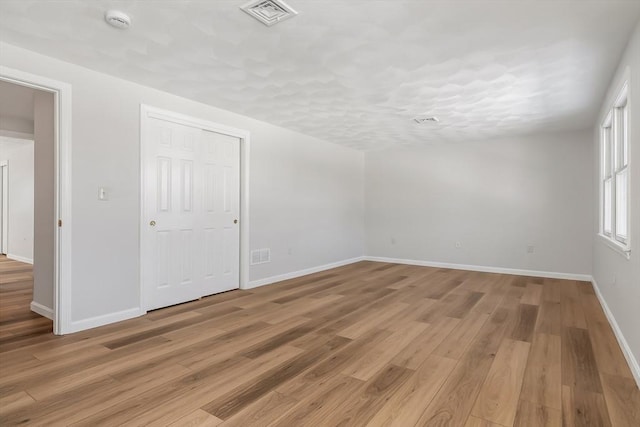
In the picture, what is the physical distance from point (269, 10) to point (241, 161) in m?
2.68

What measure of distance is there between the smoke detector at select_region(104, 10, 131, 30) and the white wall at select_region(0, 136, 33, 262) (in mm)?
6362

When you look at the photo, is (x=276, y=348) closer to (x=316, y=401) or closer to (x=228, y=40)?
(x=316, y=401)

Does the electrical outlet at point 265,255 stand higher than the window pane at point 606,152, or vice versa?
the window pane at point 606,152

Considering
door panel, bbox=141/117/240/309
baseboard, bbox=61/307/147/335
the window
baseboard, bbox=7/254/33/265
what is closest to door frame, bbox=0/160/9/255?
baseboard, bbox=7/254/33/265

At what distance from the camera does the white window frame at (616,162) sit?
2656 millimetres

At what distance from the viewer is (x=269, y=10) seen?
86.4 inches

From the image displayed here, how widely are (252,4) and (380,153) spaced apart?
537cm

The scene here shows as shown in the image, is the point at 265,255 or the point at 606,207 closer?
the point at 606,207

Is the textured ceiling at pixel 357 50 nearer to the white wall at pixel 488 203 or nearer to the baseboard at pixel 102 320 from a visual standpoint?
the white wall at pixel 488 203

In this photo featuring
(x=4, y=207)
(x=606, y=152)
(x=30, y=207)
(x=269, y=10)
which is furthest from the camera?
(x=4, y=207)

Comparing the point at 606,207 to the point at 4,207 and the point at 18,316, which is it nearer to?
the point at 18,316

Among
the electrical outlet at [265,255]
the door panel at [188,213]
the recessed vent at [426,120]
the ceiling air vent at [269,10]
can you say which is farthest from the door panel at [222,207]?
the recessed vent at [426,120]

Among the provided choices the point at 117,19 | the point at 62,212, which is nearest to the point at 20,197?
the point at 62,212

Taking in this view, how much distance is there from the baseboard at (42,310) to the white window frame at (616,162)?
509cm
